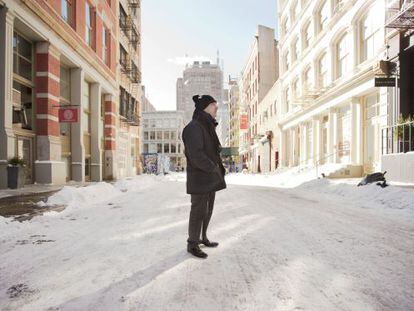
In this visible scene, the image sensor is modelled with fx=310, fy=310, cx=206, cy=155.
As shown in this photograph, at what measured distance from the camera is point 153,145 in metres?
84.6

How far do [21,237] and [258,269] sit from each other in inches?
130

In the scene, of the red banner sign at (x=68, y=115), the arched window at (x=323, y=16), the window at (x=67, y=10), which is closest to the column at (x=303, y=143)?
the arched window at (x=323, y=16)

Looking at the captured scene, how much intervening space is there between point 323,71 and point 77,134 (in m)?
16.5

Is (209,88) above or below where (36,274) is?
above

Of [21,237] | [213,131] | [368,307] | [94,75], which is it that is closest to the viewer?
[368,307]

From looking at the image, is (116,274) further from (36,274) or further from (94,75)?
(94,75)

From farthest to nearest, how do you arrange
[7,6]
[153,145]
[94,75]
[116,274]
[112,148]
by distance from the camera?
[153,145]
[112,148]
[94,75]
[7,6]
[116,274]

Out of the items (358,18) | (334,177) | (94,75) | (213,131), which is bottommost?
(334,177)

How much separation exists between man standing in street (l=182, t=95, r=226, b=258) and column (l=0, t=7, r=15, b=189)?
32.1ft

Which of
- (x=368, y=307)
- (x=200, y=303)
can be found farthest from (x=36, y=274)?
(x=368, y=307)

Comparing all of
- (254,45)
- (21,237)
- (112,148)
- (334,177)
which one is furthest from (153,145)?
(21,237)

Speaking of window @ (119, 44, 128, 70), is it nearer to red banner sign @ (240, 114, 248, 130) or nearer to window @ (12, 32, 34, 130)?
window @ (12, 32, 34, 130)

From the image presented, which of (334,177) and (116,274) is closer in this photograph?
(116,274)

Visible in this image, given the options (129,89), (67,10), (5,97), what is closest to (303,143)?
(129,89)
